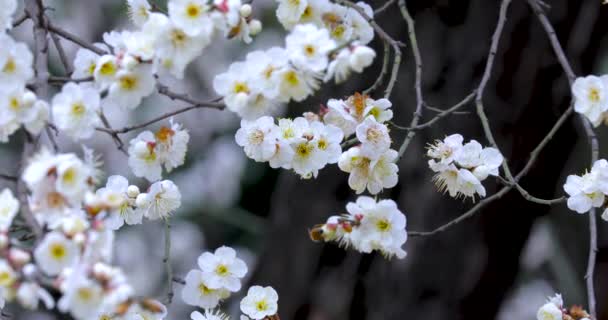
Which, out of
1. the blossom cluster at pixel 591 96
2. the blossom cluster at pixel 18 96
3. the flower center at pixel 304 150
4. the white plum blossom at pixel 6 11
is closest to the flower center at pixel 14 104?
the blossom cluster at pixel 18 96

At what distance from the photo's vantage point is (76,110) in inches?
46.4

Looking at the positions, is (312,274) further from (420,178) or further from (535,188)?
(535,188)

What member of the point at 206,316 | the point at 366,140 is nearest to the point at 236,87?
the point at 366,140

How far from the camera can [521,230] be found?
8.13 feet

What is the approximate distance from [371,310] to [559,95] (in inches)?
26.2

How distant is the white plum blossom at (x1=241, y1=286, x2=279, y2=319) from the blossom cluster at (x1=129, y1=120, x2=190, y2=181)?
249 mm

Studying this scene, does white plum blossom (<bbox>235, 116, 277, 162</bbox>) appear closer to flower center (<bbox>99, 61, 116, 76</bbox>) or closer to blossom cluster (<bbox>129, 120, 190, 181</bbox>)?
blossom cluster (<bbox>129, 120, 190, 181</bbox>)

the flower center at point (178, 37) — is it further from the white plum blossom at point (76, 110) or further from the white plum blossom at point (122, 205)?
the white plum blossom at point (122, 205)

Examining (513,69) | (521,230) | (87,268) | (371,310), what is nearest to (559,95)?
(513,69)

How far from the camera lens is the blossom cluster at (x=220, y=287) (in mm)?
1532

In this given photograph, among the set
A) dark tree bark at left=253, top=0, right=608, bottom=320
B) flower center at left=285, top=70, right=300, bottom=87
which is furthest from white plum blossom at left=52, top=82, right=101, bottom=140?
dark tree bark at left=253, top=0, right=608, bottom=320

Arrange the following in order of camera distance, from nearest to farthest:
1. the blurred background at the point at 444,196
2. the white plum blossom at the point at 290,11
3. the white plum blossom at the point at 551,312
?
the white plum blossom at the point at 290,11, the white plum blossom at the point at 551,312, the blurred background at the point at 444,196

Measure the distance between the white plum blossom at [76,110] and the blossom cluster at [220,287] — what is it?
399 mm

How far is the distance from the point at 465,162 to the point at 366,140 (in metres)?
0.17
